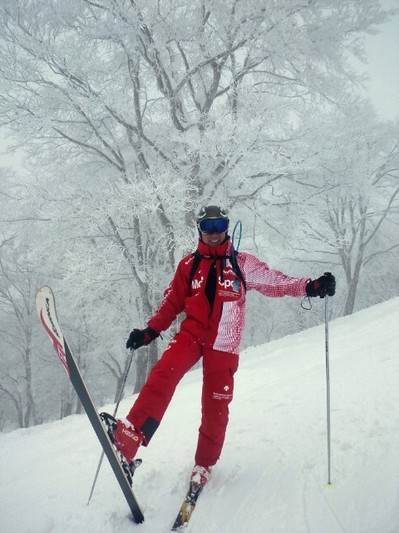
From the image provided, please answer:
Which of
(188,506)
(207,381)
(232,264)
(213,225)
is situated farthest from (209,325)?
(188,506)

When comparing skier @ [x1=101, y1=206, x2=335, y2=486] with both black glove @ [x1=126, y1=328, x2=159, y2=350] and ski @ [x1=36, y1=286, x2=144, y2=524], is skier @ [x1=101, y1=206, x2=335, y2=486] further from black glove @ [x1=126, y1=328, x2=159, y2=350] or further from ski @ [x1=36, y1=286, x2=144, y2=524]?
ski @ [x1=36, y1=286, x2=144, y2=524]

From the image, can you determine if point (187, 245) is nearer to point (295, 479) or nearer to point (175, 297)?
point (175, 297)

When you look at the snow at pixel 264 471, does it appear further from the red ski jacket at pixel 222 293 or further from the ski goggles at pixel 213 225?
the ski goggles at pixel 213 225

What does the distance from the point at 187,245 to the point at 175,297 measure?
358cm

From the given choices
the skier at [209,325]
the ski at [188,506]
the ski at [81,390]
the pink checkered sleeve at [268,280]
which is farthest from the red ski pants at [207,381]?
the pink checkered sleeve at [268,280]

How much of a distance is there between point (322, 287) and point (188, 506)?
64.7 inches

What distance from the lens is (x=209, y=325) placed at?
2.46 meters

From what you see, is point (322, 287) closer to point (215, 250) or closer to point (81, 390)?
point (215, 250)

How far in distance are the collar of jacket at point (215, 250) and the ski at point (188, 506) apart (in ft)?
5.15

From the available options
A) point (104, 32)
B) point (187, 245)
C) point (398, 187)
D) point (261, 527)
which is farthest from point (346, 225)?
point (261, 527)

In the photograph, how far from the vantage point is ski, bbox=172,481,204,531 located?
189 cm

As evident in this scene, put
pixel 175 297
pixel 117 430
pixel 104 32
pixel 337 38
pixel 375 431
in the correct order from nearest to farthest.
→ pixel 117 430
pixel 375 431
pixel 175 297
pixel 104 32
pixel 337 38

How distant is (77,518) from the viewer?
2068 mm

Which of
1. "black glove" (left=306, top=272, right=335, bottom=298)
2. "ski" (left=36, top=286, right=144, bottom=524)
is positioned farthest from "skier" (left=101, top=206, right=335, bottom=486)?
"ski" (left=36, top=286, right=144, bottom=524)
